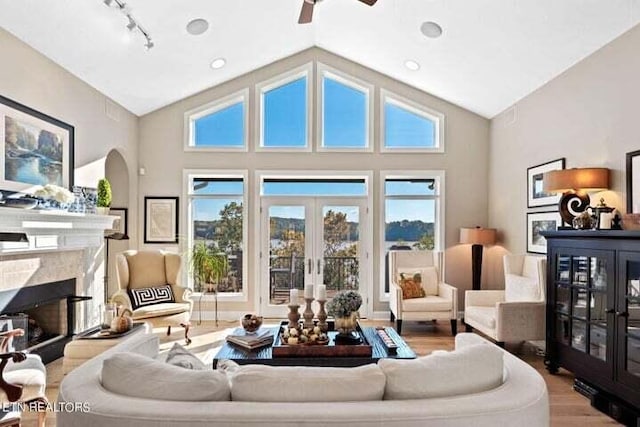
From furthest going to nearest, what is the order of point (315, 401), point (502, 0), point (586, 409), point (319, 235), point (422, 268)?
point (319, 235) → point (422, 268) → point (502, 0) → point (586, 409) → point (315, 401)

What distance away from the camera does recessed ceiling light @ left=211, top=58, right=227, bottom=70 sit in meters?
5.79

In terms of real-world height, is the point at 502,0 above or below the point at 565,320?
above

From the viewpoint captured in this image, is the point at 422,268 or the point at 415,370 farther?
the point at 422,268

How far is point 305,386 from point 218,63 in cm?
→ 503

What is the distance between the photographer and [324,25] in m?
5.82

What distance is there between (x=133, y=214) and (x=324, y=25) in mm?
3706

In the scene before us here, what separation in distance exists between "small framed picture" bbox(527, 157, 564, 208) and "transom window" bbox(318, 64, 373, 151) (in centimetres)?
227

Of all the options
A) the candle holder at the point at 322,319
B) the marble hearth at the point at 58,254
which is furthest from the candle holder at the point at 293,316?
the marble hearth at the point at 58,254

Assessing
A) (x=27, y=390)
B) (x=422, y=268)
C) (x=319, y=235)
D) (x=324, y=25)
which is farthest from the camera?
(x=319, y=235)

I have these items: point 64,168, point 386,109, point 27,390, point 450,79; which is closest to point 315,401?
point 27,390

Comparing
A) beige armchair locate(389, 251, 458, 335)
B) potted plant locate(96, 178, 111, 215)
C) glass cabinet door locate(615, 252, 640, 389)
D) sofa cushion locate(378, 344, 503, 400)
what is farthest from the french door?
sofa cushion locate(378, 344, 503, 400)

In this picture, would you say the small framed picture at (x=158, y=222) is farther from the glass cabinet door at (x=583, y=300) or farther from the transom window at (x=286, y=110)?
the glass cabinet door at (x=583, y=300)

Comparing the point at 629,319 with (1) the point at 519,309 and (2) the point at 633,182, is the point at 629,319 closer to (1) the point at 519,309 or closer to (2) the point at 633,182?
(2) the point at 633,182

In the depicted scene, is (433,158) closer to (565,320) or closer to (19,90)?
(565,320)
